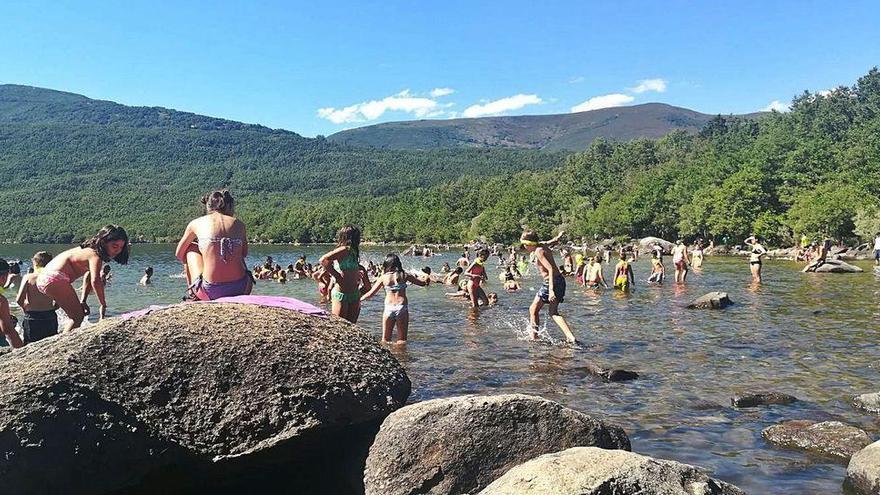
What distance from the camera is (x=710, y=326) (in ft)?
49.7

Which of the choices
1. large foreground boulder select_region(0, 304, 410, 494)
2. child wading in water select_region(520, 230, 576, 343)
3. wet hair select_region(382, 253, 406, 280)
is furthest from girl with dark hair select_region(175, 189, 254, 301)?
child wading in water select_region(520, 230, 576, 343)

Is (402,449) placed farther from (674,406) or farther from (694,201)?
(694,201)

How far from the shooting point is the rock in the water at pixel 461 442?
195 inches

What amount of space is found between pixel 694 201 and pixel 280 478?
71.5 m

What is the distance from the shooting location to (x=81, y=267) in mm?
8531

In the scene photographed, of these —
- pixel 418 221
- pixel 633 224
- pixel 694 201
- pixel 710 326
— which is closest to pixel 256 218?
pixel 418 221

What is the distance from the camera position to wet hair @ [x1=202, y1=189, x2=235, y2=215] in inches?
278

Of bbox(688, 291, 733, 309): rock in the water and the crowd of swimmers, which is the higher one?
the crowd of swimmers

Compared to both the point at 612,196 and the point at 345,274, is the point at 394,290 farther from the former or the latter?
the point at 612,196

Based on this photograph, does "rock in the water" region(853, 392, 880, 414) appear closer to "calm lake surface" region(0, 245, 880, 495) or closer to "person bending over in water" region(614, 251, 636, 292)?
"calm lake surface" region(0, 245, 880, 495)

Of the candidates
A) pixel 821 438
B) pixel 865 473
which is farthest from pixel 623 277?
pixel 865 473

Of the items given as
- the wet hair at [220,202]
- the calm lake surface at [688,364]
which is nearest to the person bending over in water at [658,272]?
the calm lake surface at [688,364]

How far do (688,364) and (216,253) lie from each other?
302 inches

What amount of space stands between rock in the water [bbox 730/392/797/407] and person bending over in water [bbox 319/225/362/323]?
5.51 metres
